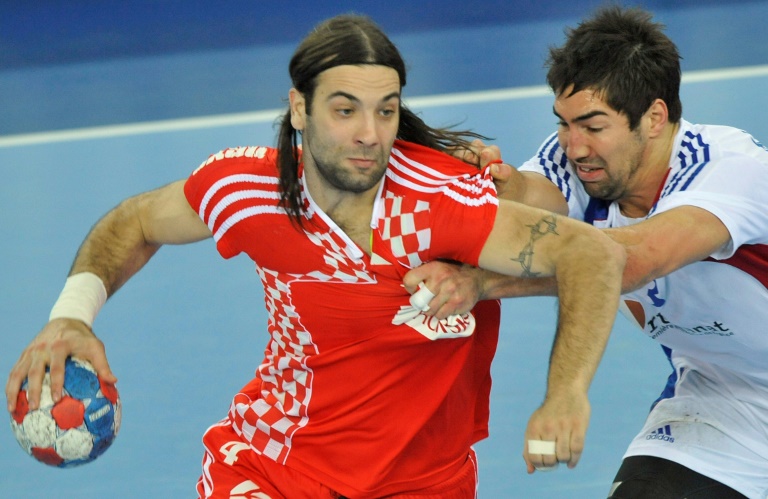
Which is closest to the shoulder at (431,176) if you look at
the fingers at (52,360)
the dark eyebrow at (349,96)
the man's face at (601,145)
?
the dark eyebrow at (349,96)

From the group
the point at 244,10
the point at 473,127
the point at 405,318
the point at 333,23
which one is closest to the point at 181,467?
the point at 405,318

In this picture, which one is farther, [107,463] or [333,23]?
[107,463]

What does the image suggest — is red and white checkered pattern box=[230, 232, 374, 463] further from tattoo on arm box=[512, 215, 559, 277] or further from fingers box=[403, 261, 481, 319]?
tattoo on arm box=[512, 215, 559, 277]

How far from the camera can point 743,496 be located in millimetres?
3732

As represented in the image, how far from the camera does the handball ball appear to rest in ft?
10.1

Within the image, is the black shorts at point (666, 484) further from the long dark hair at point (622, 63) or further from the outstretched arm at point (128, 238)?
the outstretched arm at point (128, 238)

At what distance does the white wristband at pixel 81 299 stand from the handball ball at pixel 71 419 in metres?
0.19

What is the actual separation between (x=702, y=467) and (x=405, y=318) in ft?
3.99

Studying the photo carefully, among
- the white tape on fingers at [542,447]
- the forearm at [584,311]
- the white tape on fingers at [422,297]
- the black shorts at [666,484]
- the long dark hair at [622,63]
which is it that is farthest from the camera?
the long dark hair at [622,63]

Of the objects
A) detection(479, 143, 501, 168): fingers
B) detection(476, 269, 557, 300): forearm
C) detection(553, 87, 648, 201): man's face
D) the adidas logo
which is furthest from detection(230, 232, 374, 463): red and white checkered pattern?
the adidas logo

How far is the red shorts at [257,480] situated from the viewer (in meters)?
3.41

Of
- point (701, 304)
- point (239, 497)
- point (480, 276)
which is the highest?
point (480, 276)

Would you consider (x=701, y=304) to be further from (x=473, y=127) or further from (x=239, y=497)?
(x=473, y=127)

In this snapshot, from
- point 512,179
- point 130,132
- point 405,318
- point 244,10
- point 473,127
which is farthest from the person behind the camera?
point 244,10
